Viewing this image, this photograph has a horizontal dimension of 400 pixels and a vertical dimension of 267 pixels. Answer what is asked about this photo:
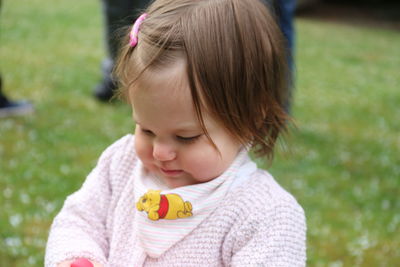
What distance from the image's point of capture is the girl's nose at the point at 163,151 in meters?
1.57

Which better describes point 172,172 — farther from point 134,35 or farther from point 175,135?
point 134,35

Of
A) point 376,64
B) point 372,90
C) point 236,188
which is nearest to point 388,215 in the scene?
point 236,188

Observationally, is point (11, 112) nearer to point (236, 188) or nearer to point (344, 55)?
point (236, 188)

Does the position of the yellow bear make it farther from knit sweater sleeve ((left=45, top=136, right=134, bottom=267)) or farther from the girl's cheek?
knit sweater sleeve ((left=45, top=136, right=134, bottom=267))

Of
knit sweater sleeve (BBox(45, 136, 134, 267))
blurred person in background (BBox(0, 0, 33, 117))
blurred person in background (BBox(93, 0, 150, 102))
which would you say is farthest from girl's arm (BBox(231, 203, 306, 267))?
blurred person in background (BBox(0, 0, 33, 117))

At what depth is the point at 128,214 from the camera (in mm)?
1851

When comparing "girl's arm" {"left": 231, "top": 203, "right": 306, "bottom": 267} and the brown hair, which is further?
"girl's arm" {"left": 231, "top": 203, "right": 306, "bottom": 267}

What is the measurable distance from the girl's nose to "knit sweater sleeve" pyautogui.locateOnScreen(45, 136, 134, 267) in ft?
1.30

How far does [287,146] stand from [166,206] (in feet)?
2.06

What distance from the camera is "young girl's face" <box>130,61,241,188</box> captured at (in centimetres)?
148

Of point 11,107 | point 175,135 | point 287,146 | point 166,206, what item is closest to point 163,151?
point 175,135

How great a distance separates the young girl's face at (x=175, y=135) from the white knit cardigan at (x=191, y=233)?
140mm

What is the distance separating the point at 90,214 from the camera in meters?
1.93

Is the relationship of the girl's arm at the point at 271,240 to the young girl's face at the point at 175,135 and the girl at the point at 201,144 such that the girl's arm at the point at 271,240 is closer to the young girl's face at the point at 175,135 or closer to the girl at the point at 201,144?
the girl at the point at 201,144
